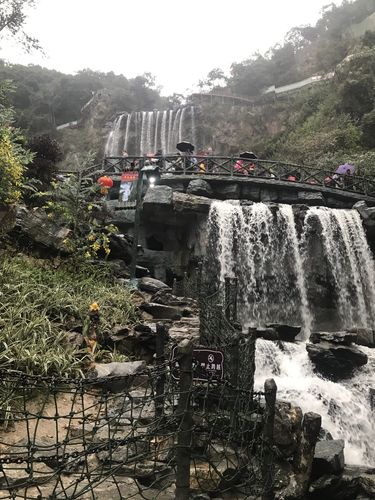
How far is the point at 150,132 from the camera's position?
33469 millimetres

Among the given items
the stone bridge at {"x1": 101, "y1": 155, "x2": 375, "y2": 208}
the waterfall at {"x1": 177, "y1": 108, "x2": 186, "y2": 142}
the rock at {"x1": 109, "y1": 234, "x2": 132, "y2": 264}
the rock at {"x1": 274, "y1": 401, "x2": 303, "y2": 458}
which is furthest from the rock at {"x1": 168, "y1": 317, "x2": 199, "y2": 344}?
the waterfall at {"x1": 177, "y1": 108, "x2": 186, "y2": 142}

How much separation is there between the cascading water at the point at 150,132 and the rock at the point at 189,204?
1894cm

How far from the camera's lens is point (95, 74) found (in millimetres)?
44812

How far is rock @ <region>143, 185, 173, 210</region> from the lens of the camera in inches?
572

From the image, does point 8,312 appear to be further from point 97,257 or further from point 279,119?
point 279,119

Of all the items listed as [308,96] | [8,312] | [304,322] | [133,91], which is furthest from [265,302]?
[133,91]

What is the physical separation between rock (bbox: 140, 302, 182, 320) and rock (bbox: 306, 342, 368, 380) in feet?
11.3

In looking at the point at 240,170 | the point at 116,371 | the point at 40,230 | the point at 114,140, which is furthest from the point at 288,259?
the point at 114,140

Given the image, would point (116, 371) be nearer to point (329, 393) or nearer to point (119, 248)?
point (329, 393)

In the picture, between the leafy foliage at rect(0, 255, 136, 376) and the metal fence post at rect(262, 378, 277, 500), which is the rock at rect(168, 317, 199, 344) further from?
the metal fence post at rect(262, 378, 277, 500)

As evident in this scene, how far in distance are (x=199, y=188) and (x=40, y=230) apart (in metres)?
8.04

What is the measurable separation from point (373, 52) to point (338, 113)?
156 inches

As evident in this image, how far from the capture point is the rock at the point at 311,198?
16.9 meters

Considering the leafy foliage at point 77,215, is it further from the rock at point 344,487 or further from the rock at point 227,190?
the rock at point 227,190
